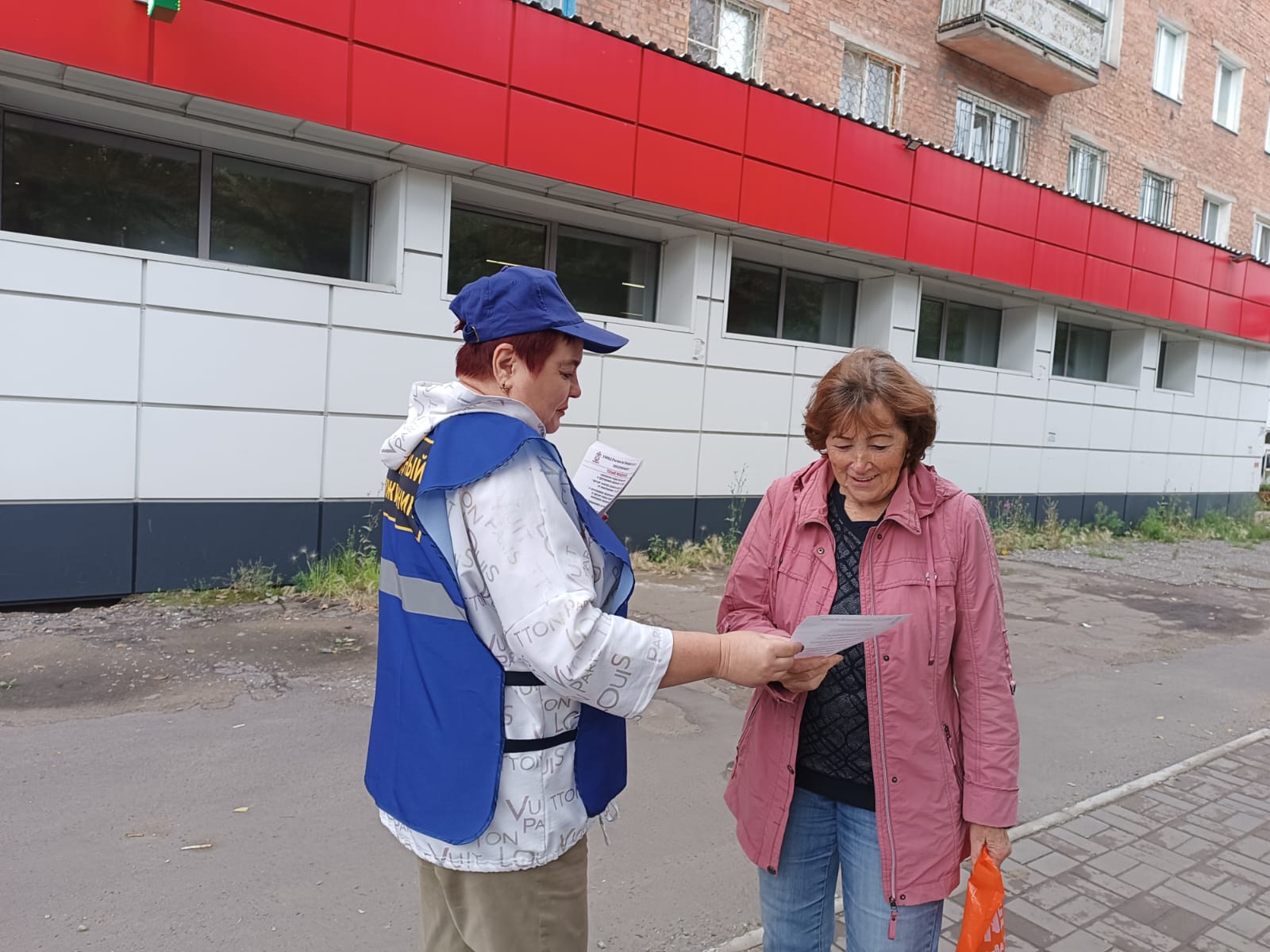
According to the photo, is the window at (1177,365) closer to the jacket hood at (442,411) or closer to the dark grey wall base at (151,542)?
the dark grey wall base at (151,542)

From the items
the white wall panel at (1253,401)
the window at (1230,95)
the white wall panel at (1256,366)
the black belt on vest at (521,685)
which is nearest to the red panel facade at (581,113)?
the black belt on vest at (521,685)

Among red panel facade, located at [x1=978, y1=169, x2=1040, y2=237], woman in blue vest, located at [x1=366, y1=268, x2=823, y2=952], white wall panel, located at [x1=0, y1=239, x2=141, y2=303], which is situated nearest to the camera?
woman in blue vest, located at [x1=366, y1=268, x2=823, y2=952]

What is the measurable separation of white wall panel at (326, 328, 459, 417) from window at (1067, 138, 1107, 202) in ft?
41.6

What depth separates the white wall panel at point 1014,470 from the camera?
42.0 ft

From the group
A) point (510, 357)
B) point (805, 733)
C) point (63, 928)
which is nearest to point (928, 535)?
point (805, 733)

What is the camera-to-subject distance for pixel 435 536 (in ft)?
5.03

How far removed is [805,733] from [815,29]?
11.4 m

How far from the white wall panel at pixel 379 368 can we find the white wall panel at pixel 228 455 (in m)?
0.34

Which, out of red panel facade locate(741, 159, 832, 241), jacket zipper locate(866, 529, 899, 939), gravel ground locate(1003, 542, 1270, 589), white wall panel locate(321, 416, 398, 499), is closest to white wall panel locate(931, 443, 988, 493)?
gravel ground locate(1003, 542, 1270, 589)

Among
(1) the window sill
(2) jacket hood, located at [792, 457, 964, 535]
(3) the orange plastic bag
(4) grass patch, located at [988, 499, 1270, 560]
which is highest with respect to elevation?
(1) the window sill

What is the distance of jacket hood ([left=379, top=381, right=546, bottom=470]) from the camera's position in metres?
1.62

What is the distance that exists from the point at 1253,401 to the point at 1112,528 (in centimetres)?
591

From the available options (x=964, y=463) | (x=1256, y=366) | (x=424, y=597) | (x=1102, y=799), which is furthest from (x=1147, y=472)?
(x=424, y=597)

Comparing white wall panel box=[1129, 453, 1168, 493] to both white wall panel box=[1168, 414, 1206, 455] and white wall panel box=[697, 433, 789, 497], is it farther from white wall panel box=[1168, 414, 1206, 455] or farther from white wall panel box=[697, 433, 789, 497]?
white wall panel box=[697, 433, 789, 497]
